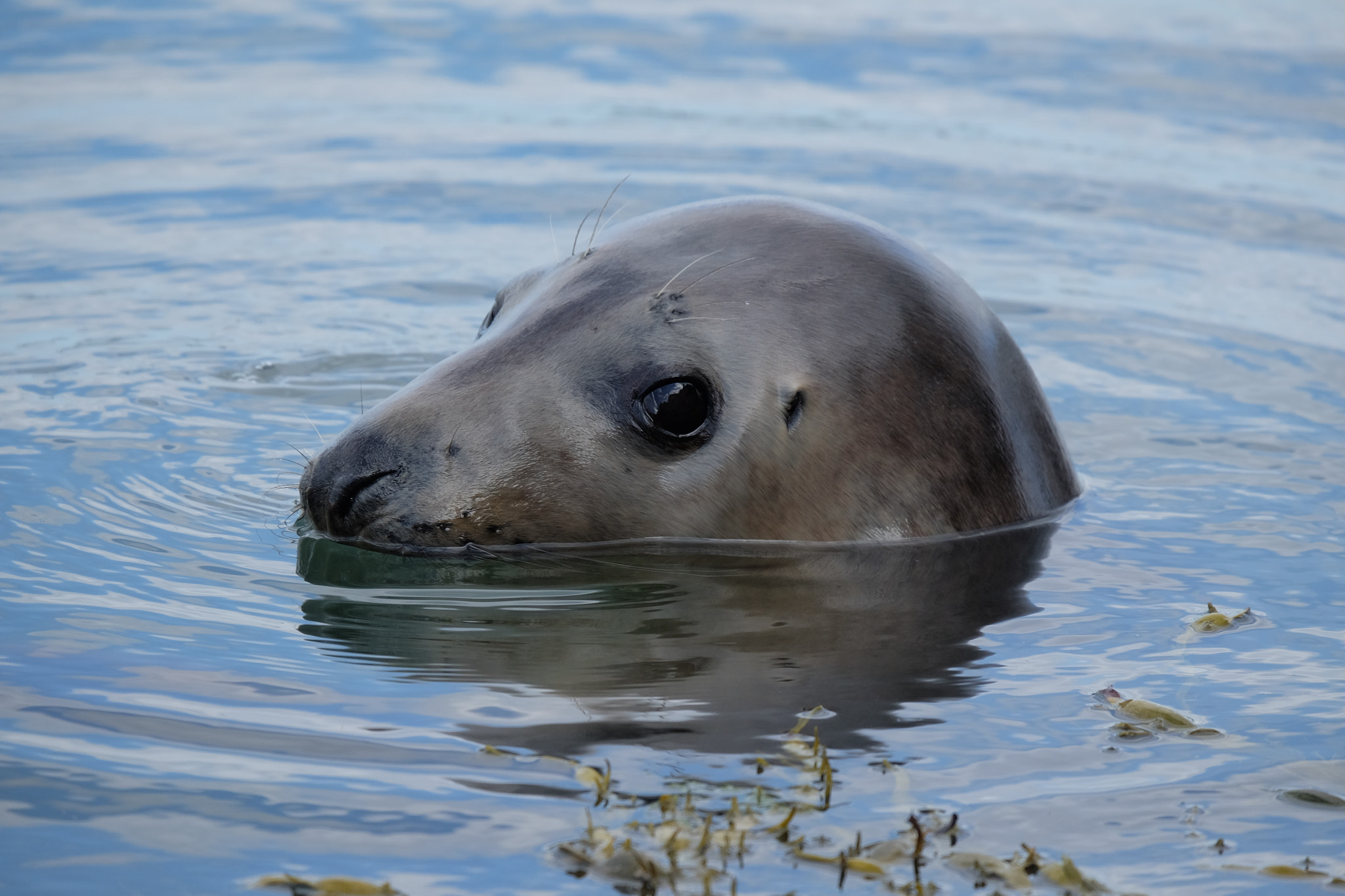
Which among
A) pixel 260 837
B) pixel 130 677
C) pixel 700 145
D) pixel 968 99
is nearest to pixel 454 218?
pixel 700 145

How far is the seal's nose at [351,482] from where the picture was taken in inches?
210

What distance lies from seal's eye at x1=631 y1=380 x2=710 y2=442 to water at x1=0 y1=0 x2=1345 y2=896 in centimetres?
43

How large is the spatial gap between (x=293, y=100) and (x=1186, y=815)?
11927 millimetres

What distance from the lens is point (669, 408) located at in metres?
5.29

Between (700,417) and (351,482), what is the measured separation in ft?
3.48

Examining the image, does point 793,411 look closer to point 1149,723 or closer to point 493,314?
point 493,314

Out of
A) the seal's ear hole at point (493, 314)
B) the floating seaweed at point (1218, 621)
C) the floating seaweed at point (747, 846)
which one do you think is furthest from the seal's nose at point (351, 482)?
the floating seaweed at point (1218, 621)

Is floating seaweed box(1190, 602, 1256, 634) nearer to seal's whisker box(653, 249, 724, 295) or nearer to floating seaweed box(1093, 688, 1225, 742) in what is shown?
floating seaweed box(1093, 688, 1225, 742)

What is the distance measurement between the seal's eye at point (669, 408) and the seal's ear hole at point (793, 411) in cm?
26

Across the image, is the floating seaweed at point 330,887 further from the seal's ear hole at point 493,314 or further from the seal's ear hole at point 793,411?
the seal's ear hole at point 493,314

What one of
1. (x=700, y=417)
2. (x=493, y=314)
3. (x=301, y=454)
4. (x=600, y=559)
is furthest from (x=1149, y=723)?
(x=301, y=454)

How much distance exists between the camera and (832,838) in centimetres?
362

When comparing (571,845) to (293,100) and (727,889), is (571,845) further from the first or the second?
(293,100)

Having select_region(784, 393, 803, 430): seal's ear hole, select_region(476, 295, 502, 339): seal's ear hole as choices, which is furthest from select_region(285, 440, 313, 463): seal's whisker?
select_region(784, 393, 803, 430): seal's ear hole
